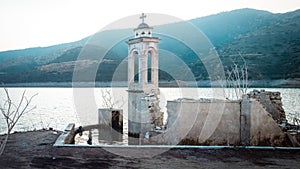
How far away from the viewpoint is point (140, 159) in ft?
27.1

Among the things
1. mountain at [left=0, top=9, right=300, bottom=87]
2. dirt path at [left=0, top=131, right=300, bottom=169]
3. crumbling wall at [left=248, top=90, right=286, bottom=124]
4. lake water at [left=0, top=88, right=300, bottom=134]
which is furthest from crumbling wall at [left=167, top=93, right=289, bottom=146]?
mountain at [left=0, top=9, right=300, bottom=87]

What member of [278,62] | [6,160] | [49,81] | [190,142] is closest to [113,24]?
[190,142]

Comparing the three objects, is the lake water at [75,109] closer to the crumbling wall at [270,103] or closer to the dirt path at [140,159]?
the crumbling wall at [270,103]

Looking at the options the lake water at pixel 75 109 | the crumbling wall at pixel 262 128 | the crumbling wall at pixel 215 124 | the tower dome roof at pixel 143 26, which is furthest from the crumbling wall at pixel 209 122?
the lake water at pixel 75 109

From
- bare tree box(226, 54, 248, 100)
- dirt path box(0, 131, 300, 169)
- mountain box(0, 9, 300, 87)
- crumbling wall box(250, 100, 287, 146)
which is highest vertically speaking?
mountain box(0, 9, 300, 87)

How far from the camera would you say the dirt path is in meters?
7.74

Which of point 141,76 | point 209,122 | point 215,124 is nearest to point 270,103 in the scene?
point 215,124

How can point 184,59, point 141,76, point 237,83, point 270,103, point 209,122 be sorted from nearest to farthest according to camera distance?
point 209,122, point 270,103, point 141,76, point 237,83, point 184,59

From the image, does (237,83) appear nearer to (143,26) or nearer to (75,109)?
(143,26)

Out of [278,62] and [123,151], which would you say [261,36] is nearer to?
[278,62]

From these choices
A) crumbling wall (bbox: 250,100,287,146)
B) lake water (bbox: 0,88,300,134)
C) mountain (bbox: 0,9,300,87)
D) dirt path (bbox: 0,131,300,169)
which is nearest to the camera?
dirt path (bbox: 0,131,300,169)

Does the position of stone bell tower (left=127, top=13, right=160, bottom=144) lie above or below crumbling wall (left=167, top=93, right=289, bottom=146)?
above

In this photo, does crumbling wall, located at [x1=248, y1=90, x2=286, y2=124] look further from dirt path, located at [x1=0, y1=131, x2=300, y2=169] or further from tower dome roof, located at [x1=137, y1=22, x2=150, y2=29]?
tower dome roof, located at [x1=137, y1=22, x2=150, y2=29]

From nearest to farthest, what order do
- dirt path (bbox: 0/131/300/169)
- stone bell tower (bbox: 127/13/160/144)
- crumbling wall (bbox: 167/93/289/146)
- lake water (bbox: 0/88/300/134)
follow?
1. dirt path (bbox: 0/131/300/169)
2. crumbling wall (bbox: 167/93/289/146)
3. stone bell tower (bbox: 127/13/160/144)
4. lake water (bbox: 0/88/300/134)
